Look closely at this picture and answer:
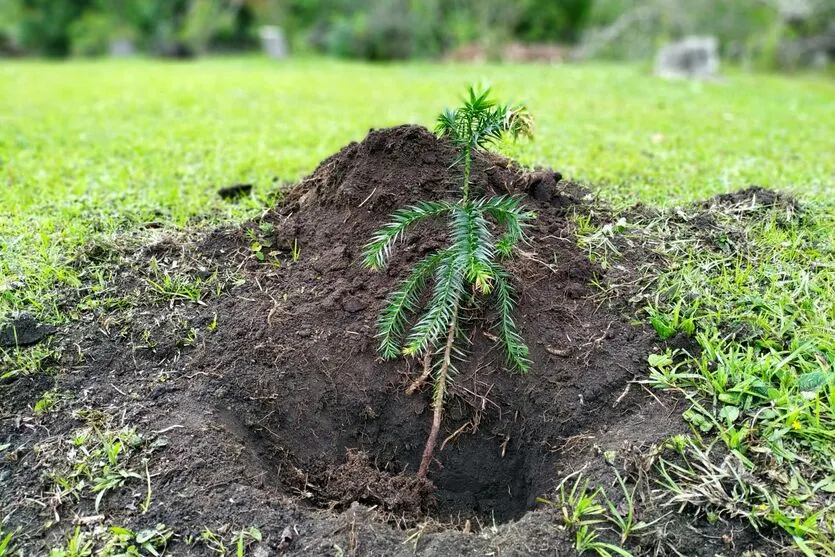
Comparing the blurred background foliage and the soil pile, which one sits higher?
the blurred background foliage

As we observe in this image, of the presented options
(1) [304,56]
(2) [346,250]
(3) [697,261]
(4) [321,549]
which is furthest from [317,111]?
(1) [304,56]


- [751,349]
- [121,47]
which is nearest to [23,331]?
[751,349]

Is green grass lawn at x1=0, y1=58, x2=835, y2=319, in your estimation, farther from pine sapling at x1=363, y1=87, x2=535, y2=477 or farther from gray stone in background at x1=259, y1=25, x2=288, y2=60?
gray stone in background at x1=259, y1=25, x2=288, y2=60

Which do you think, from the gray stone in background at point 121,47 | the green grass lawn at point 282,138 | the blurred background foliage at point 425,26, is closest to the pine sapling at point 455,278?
the green grass lawn at point 282,138

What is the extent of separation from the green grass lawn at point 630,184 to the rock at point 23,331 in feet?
0.19

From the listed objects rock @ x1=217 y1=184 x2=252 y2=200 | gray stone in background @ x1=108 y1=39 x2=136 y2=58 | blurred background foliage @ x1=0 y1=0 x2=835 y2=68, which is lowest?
rock @ x1=217 y1=184 x2=252 y2=200

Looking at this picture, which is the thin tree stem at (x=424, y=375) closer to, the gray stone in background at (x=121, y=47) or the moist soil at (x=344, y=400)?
the moist soil at (x=344, y=400)

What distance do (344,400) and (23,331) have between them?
1.37m

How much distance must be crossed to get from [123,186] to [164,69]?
30.7 feet

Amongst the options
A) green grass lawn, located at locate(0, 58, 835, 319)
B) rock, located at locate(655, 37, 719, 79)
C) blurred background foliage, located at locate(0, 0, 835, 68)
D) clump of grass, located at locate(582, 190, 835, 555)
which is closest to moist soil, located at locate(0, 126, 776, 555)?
clump of grass, located at locate(582, 190, 835, 555)

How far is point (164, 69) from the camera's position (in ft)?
40.7

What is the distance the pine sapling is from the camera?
241 cm

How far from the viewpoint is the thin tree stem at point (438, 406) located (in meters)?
2.35

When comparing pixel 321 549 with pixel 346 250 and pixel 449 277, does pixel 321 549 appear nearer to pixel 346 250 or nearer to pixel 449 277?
pixel 449 277
